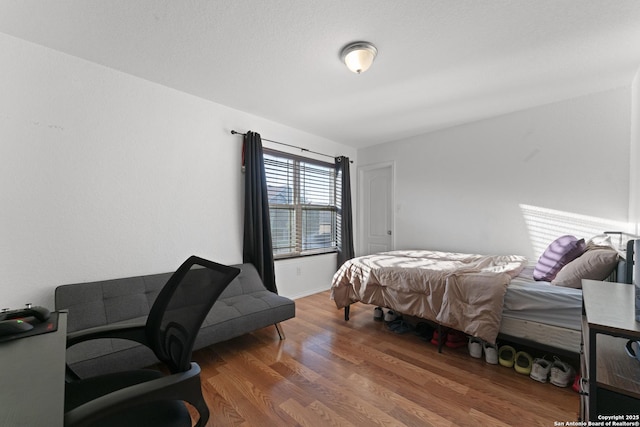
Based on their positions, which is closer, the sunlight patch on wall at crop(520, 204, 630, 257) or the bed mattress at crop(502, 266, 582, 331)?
the bed mattress at crop(502, 266, 582, 331)

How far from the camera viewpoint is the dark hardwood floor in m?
1.58

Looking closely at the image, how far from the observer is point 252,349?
7.89ft

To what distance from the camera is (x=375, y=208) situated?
4789mm

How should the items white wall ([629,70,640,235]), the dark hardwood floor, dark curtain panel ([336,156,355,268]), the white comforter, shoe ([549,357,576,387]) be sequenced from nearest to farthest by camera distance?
the dark hardwood floor, shoe ([549,357,576,387]), the white comforter, white wall ([629,70,640,235]), dark curtain panel ([336,156,355,268])

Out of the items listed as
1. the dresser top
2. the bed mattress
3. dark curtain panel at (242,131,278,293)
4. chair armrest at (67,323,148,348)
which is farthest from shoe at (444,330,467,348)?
chair armrest at (67,323,148,348)

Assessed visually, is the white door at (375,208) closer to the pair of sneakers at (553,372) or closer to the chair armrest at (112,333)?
the pair of sneakers at (553,372)

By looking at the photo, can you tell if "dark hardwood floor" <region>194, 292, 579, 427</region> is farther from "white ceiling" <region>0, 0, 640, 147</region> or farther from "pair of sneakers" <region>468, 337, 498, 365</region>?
"white ceiling" <region>0, 0, 640, 147</region>

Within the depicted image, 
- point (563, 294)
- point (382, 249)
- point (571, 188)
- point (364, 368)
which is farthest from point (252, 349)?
point (571, 188)

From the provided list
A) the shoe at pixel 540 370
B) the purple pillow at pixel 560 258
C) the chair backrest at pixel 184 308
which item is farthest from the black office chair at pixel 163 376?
the purple pillow at pixel 560 258

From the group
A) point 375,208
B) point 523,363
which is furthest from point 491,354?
point 375,208

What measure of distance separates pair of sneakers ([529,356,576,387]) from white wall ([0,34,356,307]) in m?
2.98

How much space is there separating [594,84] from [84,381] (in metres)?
4.48

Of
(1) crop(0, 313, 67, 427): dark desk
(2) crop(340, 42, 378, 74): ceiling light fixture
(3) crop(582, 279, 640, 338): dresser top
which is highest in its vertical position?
(2) crop(340, 42, 378, 74): ceiling light fixture

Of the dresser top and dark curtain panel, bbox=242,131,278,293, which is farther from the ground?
dark curtain panel, bbox=242,131,278,293
